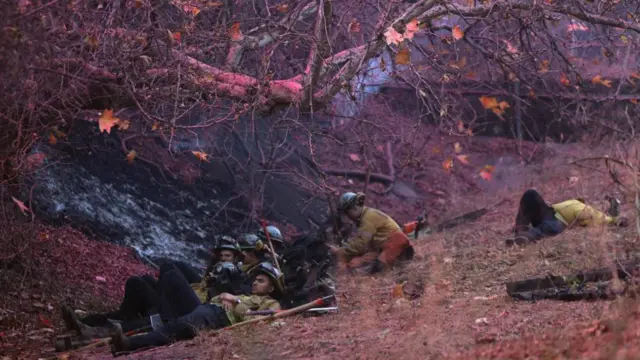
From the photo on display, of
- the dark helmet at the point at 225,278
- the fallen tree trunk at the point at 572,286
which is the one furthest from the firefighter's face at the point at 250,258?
the fallen tree trunk at the point at 572,286

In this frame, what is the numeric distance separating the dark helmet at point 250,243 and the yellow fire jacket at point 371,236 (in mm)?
1937

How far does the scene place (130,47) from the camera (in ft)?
25.1

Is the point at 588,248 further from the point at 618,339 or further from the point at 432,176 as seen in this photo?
the point at 432,176

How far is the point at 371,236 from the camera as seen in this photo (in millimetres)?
11742

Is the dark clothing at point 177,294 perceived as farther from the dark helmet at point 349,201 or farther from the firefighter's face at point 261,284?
the dark helmet at point 349,201

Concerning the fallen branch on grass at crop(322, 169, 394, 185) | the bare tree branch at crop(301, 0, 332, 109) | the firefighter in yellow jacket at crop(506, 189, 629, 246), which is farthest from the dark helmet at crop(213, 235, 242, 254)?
the fallen branch on grass at crop(322, 169, 394, 185)

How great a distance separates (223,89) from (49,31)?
10.5 ft

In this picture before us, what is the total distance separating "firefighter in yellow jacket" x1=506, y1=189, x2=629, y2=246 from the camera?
11.6 m

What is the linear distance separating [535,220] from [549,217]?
0.60ft

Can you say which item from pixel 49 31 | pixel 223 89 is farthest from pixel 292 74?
pixel 49 31

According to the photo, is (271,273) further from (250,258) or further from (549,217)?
(549,217)

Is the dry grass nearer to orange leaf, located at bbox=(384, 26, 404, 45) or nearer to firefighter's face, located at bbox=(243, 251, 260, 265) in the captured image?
firefighter's face, located at bbox=(243, 251, 260, 265)

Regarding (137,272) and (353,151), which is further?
(353,151)

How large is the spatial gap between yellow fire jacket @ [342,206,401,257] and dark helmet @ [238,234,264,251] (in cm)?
194
